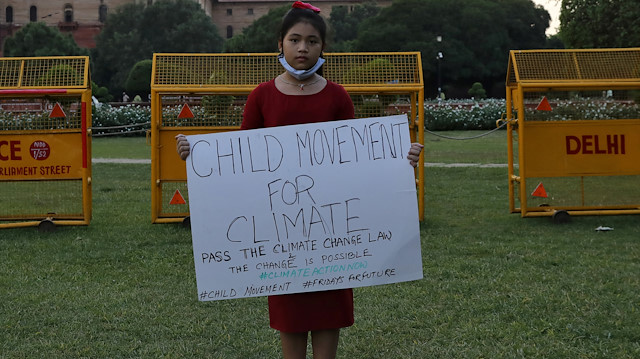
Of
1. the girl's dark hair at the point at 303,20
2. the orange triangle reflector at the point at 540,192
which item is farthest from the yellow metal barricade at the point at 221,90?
the girl's dark hair at the point at 303,20

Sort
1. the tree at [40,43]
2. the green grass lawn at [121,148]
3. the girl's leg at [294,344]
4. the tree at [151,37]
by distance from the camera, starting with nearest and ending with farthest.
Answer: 1. the girl's leg at [294,344]
2. the green grass lawn at [121,148]
3. the tree at [40,43]
4. the tree at [151,37]

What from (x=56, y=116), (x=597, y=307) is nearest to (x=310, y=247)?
(x=597, y=307)

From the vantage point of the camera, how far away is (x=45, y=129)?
8.41m

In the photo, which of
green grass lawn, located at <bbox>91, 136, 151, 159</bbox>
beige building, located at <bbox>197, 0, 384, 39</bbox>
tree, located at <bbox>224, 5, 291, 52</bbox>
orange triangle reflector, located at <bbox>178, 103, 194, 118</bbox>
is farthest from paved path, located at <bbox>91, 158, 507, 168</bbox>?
beige building, located at <bbox>197, 0, 384, 39</bbox>

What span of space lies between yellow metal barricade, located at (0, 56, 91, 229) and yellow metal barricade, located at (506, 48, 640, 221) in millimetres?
4575

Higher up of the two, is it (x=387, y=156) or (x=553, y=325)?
(x=387, y=156)

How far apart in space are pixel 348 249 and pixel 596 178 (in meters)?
6.49

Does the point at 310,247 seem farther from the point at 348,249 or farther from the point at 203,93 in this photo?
the point at 203,93

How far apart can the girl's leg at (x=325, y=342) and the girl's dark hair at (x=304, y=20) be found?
1208 millimetres

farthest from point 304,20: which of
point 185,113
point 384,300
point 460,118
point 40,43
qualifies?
point 40,43

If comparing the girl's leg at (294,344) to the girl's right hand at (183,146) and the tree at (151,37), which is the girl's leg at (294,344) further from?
the tree at (151,37)

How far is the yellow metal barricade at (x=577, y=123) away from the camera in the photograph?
8625mm

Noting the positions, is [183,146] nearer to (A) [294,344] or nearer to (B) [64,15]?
(A) [294,344]

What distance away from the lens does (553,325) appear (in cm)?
472
